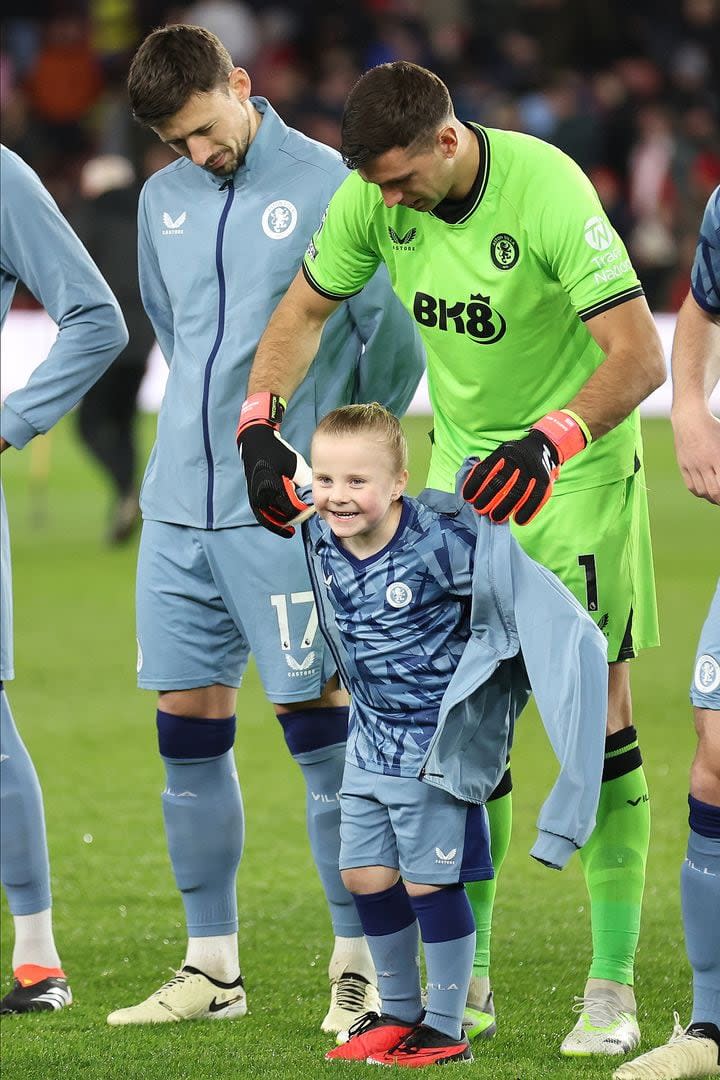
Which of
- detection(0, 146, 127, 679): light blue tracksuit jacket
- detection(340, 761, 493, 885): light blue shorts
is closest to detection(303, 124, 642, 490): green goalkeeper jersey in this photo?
detection(0, 146, 127, 679): light blue tracksuit jacket

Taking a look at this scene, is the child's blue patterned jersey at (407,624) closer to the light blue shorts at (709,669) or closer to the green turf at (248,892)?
the light blue shorts at (709,669)

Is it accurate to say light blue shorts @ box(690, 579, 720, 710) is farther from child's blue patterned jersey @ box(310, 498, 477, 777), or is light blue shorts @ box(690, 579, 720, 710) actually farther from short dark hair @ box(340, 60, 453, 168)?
short dark hair @ box(340, 60, 453, 168)

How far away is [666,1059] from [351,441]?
138cm

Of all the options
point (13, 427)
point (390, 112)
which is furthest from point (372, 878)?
point (390, 112)

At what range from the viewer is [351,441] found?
372cm

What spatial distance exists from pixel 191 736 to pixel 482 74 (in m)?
15.9

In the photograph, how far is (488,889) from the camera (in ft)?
13.5

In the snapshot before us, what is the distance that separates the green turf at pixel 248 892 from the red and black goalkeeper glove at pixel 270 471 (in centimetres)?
115

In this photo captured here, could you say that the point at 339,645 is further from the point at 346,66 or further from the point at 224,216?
the point at 346,66

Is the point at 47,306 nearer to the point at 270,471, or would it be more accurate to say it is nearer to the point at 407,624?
the point at 270,471

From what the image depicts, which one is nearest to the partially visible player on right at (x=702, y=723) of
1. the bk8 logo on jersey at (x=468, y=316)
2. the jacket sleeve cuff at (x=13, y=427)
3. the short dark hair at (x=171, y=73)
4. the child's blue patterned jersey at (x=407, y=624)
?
the bk8 logo on jersey at (x=468, y=316)

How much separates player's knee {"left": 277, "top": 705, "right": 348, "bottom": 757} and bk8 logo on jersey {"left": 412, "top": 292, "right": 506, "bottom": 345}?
3.16 ft

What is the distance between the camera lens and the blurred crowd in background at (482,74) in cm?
1734

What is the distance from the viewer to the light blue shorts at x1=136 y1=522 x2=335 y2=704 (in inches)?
165
